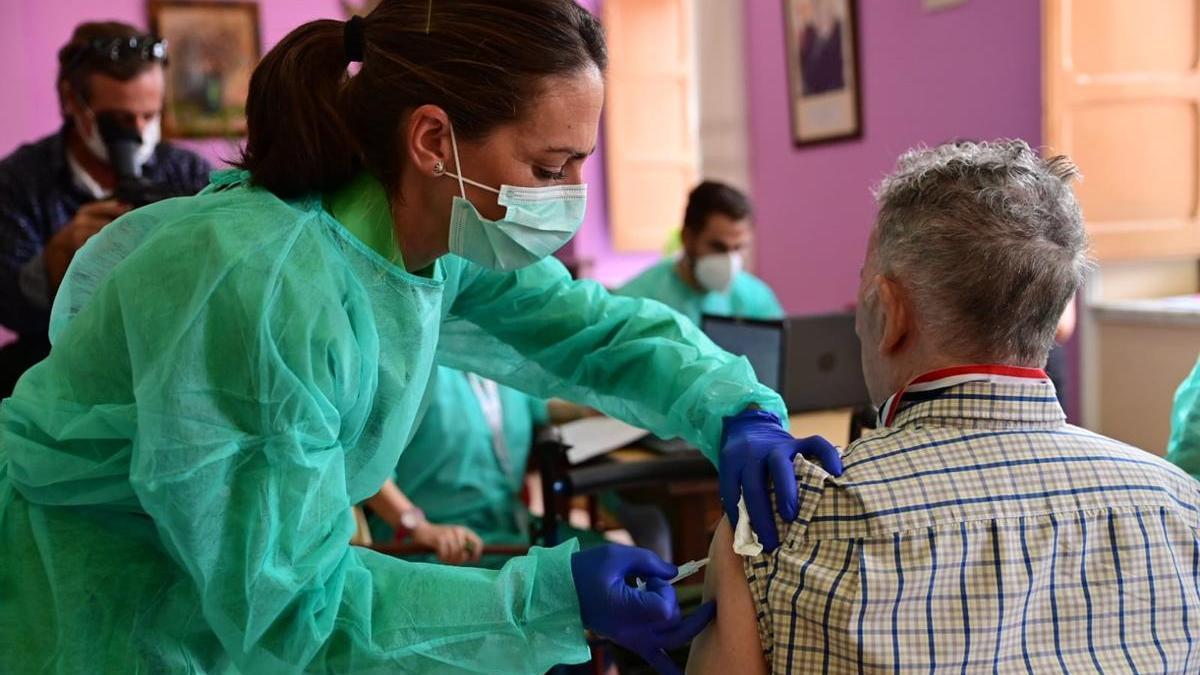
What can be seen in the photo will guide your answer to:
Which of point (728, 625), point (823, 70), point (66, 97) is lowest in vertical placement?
point (728, 625)

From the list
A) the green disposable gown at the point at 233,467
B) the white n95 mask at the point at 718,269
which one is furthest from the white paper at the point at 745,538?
the white n95 mask at the point at 718,269

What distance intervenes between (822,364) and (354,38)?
1833 millimetres

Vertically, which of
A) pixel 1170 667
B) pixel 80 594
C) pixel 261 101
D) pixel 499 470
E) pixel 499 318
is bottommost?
pixel 499 470

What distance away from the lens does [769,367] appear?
8.08 feet

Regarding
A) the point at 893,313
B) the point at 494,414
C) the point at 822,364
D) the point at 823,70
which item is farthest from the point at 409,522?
the point at 823,70

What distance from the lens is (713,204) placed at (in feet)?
10.7

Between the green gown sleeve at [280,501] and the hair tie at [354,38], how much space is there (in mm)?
225

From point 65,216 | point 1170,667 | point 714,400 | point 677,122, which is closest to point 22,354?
point 65,216

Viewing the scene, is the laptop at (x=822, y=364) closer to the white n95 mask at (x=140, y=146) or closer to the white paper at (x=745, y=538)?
the white n95 mask at (x=140, y=146)

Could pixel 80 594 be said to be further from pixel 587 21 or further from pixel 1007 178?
pixel 1007 178

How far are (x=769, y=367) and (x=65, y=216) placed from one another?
152 cm

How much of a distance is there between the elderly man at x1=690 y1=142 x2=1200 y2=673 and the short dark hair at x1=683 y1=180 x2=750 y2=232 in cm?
219

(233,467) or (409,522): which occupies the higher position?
(233,467)

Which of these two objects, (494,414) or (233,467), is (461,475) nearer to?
(494,414)
